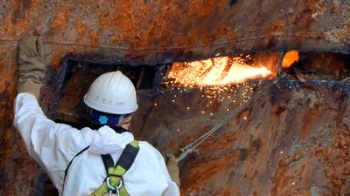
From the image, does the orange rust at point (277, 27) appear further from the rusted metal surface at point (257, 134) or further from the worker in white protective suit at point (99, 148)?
the worker in white protective suit at point (99, 148)

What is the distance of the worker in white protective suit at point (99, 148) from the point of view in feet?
10.3

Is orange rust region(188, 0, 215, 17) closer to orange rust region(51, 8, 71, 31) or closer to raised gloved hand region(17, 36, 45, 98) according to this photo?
orange rust region(51, 8, 71, 31)

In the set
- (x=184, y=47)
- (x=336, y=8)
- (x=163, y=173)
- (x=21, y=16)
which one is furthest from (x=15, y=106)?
(x=336, y=8)

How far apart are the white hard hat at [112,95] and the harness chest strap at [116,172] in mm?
219

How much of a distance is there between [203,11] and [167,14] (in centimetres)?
19

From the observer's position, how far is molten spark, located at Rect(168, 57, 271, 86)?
4.11m

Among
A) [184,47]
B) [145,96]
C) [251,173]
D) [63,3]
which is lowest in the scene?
[251,173]

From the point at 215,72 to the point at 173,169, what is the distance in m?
0.67

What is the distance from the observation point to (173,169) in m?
3.85

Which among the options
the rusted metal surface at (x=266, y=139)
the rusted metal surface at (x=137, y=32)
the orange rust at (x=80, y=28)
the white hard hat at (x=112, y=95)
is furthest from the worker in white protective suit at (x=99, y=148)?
the rusted metal surface at (x=266, y=139)

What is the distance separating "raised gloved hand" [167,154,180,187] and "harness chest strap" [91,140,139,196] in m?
0.64

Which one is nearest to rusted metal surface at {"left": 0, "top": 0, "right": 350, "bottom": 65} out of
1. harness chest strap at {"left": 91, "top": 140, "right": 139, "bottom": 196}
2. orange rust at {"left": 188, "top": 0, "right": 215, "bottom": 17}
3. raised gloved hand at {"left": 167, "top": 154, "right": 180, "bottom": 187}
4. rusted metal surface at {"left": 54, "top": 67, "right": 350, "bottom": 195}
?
orange rust at {"left": 188, "top": 0, "right": 215, "bottom": 17}

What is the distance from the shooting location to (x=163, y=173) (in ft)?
11.1

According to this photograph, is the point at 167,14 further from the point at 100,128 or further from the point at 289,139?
the point at 289,139
